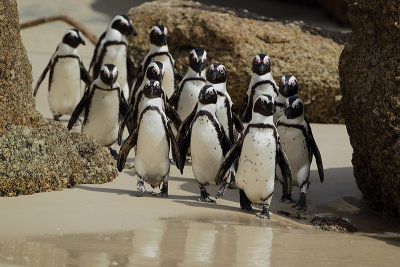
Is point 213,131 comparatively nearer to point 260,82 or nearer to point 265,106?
point 265,106

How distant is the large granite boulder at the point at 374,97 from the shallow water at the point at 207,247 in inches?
23.9

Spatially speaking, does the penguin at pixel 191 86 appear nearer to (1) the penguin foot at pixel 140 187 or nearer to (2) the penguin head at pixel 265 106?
(1) the penguin foot at pixel 140 187

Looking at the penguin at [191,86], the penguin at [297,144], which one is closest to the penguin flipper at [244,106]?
the penguin at [191,86]

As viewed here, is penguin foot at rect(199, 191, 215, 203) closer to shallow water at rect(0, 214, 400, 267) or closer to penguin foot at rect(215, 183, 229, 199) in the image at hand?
penguin foot at rect(215, 183, 229, 199)

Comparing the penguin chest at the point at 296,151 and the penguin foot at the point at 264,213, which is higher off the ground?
the penguin chest at the point at 296,151

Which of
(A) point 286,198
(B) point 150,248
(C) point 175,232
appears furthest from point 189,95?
(B) point 150,248

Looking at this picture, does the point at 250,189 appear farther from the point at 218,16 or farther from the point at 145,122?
the point at 218,16

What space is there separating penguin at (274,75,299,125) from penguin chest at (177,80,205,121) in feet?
2.75

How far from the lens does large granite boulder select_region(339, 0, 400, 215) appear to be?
258 inches

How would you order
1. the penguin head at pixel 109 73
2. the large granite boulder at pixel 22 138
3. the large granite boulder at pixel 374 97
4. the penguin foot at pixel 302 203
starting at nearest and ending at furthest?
the large granite boulder at pixel 22 138 → the large granite boulder at pixel 374 97 → the penguin foot at pixel 302 203 → the penguin head at pixel 109 73

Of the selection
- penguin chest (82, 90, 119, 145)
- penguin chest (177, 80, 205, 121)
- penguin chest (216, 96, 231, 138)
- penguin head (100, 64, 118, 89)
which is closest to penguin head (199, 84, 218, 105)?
penguin chest (216, 96, 231, 138)

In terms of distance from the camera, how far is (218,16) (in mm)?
11203

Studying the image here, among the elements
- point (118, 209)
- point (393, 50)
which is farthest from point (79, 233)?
point (393, 50)

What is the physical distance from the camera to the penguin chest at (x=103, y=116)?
28.6 feet
